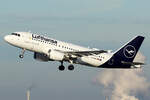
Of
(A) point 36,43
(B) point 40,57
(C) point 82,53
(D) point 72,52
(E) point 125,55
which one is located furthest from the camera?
(E) point 125,55

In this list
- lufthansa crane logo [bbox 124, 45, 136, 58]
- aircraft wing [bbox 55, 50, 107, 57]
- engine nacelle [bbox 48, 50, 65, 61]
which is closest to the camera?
engine nacelle [bbox 48, 50, 65, 61]

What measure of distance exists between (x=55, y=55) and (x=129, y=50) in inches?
1021

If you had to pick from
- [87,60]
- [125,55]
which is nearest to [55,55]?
[87,60]

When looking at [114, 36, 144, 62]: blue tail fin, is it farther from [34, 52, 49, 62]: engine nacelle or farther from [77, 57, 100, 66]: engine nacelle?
[34, 52, 49, 62]: engine nacelle

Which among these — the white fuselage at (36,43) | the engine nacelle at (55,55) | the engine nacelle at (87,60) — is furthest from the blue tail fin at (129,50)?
the engine nacelle at (55,55)

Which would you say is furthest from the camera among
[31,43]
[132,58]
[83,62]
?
[132,58]

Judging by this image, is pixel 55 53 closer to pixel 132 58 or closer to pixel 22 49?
pixel 22 49

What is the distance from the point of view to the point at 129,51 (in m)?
138

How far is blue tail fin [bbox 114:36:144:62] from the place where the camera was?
444 feet

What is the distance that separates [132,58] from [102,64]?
10.6m

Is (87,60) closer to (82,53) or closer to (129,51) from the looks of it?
(82,53)

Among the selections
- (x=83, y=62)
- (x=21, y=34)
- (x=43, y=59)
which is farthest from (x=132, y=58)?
(x=21, y=34)

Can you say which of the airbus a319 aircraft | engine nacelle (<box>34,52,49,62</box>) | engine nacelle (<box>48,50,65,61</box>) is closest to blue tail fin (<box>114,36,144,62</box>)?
the airbus a319 aircraft

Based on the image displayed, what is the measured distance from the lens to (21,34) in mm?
120312
